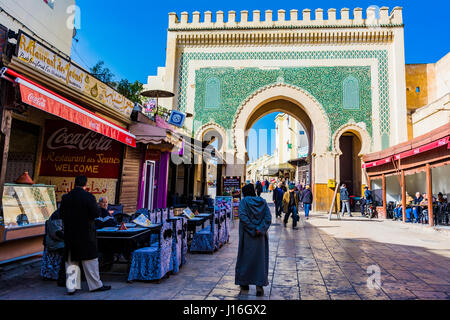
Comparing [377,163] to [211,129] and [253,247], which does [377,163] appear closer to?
[211,129]

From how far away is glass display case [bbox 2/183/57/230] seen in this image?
4.30 m

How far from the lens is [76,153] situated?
6945 millimetres

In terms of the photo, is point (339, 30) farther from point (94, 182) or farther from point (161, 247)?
point (161, 247)

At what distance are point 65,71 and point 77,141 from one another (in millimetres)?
1900

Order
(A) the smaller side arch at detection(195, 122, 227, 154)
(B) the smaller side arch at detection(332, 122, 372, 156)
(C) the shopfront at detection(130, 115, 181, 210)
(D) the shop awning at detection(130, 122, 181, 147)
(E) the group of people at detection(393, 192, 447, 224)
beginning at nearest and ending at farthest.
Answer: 1. (D) the shop awning at detection(130, 122, 181, 147)
2. (C) the shopfront at detection(130, 115, 181, 210)
3. (E) the group of people at detection(393, 192, 447, 224)
4. (B) the smaller side arch at detection(332, 122, 372, 156)
5. (A) the smaller side arch at detection(195, 122, 227, 154)

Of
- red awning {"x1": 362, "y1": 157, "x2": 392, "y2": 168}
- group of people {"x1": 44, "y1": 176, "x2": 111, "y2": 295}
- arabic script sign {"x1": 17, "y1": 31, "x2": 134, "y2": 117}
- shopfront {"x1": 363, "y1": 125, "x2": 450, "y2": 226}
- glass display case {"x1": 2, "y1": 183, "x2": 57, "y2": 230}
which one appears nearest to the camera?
group of people {"x1": 44, "y1": 176, "x2": 111, "y2": 295}

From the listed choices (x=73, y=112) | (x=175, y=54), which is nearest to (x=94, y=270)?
(x=73, y=112)

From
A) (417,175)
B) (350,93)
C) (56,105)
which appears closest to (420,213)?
(417,175)

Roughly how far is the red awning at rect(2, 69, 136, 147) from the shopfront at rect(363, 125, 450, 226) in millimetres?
8060

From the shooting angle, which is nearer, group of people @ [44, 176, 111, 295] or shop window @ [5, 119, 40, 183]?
group of people @ [44, 176, 111, 295]

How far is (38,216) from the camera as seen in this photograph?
15.9 feet

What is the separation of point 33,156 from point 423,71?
63.5 feet

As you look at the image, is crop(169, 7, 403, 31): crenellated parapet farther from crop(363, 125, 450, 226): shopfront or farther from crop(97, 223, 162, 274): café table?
crop(97, 223, 162, 274): café table

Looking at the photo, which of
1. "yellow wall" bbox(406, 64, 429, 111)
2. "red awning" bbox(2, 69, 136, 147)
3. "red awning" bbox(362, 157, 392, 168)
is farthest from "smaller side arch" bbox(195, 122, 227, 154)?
"yellow wall" bbox(406, 64, 429, 111)
